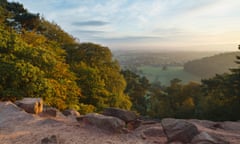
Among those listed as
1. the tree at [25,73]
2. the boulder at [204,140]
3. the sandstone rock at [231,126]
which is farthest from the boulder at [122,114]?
the tree at [25,73]

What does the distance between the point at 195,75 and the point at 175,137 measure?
117678 millimetres

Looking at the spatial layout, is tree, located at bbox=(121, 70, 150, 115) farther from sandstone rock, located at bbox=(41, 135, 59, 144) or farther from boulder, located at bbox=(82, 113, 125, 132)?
sandstone rock, located at bbox=(41, 135, 59, 144)

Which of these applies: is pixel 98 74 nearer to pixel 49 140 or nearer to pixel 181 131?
pixel 181 131

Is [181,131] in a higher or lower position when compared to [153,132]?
higher

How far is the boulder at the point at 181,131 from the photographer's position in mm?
9422

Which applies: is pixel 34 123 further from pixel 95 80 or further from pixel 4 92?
pixel 95 80

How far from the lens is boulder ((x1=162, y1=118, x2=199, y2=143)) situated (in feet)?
30.9

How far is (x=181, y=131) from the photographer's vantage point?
9523 millimetres

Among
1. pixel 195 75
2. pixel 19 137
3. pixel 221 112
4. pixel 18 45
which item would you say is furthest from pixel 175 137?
pixel 195 75

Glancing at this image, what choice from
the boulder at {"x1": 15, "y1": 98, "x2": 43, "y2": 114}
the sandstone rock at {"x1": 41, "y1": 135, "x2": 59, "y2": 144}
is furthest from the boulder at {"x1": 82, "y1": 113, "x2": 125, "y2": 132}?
the boulder at {"x1": 15, "y1": 98, "x2": 43, "y2": 114}

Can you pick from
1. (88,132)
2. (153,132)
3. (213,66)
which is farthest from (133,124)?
(213,66)

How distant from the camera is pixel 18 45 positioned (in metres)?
16.6

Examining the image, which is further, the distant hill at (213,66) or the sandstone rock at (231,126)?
the distant hill at (213,66)

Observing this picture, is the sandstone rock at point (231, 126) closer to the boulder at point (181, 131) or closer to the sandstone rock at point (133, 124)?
the boulder at point (181, 131)
